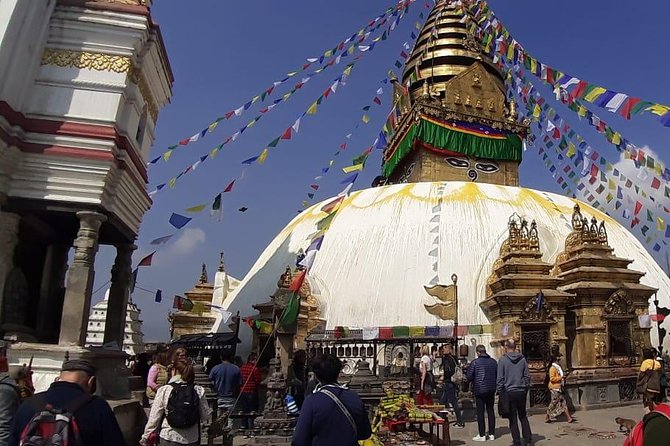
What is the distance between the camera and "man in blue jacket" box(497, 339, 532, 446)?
21.8ft

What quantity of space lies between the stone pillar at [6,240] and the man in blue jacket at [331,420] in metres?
4.86

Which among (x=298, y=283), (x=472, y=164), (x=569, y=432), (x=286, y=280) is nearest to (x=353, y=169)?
(x=298, y=283)

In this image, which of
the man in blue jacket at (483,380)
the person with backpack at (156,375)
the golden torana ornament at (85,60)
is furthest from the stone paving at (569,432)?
the golden torana ornament at (85,60)

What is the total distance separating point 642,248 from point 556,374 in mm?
13130

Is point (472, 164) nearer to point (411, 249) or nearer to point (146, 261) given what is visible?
point (411, 249)

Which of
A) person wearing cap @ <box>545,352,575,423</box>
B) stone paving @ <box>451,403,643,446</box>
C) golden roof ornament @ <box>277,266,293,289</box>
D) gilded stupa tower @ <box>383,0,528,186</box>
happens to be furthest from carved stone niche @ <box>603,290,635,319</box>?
gilded stupa tower @ <box>383,0,528,186</box>

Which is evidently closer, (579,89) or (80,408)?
(80,408)

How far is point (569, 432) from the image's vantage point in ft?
26.9

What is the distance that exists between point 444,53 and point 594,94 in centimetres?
1889

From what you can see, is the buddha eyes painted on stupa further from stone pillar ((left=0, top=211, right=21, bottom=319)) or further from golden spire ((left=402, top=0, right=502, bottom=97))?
stone pillar ((left=0, top=211, right=21, bottom=319))

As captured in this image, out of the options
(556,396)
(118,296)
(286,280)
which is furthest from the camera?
(286,280)

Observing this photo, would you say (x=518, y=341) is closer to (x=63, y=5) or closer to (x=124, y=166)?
(x=124, y=166)

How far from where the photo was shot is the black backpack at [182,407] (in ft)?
12.6

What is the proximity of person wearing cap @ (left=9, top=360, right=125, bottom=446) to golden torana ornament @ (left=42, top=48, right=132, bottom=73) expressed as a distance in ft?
16.7
